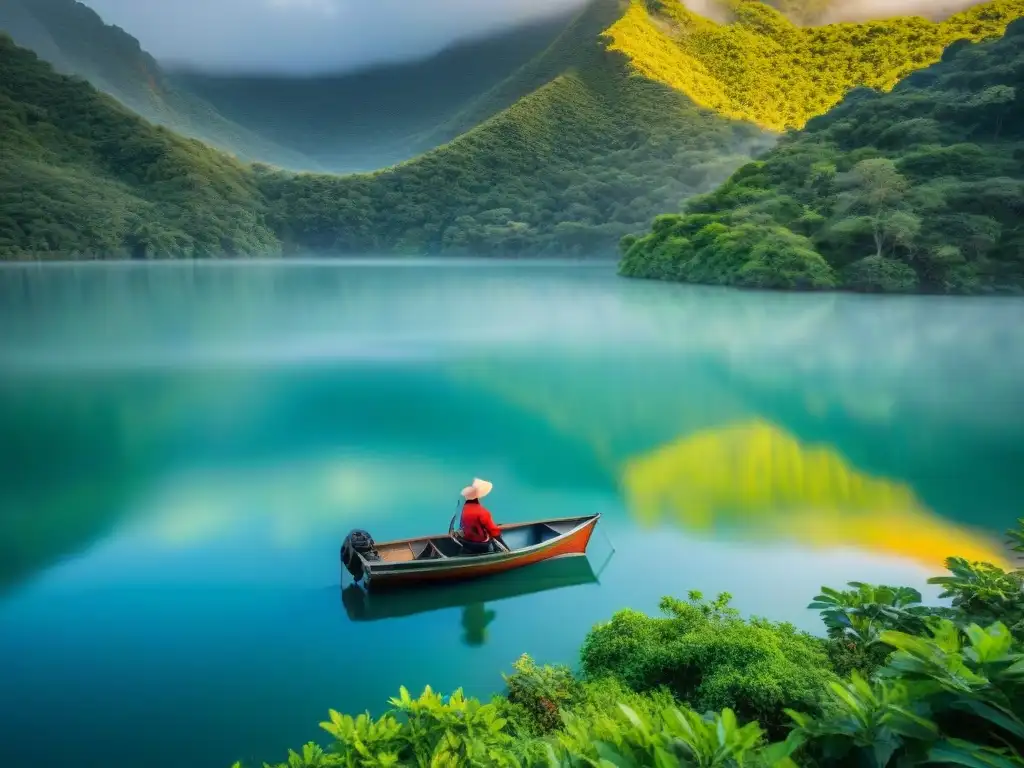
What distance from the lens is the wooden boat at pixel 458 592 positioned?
589 cm

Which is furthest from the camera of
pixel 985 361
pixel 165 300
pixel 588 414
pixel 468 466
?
pixel 165 300

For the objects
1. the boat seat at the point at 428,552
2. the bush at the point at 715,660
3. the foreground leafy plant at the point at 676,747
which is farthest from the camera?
the boat seat at the point at 428,552

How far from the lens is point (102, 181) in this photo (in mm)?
73125

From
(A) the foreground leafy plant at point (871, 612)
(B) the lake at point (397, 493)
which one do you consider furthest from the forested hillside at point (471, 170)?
(A) the foreground leafy plant at point (871, 612)

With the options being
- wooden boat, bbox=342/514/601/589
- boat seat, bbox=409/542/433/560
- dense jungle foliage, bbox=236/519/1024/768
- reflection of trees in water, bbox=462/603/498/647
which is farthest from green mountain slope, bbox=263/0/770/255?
dense jungle foliage, bbox=236/519/1024/768

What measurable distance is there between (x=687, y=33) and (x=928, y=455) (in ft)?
368

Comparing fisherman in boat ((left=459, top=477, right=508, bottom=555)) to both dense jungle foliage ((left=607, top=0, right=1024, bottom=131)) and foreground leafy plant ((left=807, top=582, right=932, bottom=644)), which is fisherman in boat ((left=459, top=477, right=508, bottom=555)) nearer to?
foreground leafy plant ((left=807, top=582, right=932, bottom=644))

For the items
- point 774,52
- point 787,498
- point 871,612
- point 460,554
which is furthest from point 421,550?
point 774,52

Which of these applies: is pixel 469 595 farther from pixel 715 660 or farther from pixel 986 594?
pixel 986 594

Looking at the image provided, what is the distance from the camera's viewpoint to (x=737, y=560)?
690 centimetres

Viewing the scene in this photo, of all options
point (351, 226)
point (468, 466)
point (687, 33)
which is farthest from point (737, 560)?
point (687, 33)

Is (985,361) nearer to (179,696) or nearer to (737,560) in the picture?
(737,560)

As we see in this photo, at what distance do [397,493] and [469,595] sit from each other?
2.75 metres

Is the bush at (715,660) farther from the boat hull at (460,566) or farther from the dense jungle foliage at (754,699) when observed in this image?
the boat hull at (460,566)
